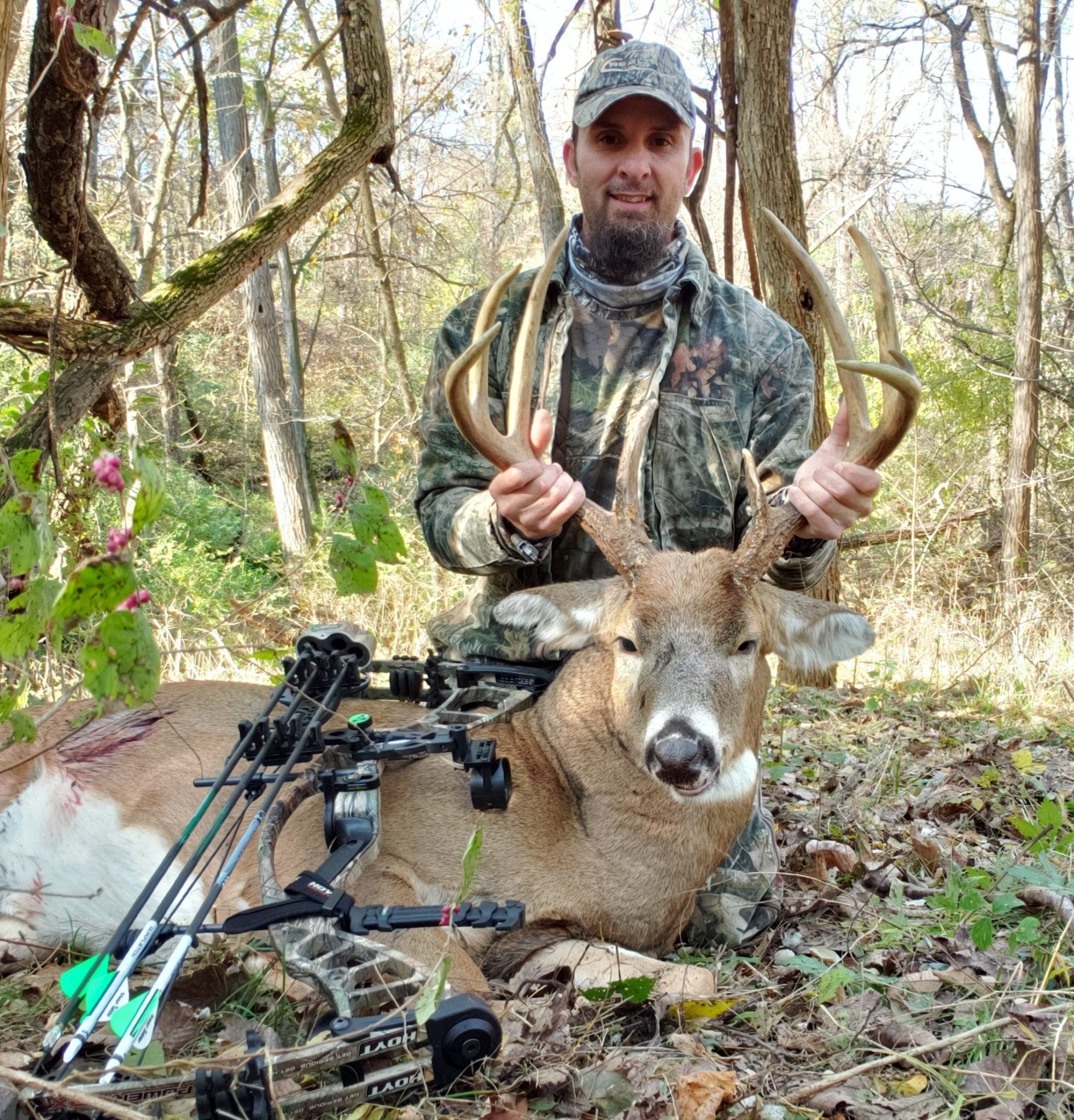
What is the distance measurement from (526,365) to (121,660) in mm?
1684

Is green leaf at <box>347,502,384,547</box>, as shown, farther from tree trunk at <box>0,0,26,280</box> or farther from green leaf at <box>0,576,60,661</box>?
tree trunk at <box>0,0,26,280</box>

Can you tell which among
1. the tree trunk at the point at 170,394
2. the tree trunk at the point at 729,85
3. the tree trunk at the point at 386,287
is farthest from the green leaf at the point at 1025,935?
the tree trunk at the point at 170,394

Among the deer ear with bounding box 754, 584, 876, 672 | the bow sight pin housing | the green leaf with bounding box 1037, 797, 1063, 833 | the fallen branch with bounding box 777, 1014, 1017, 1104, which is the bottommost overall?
the fallen branch with bounding box 777, 1014, 1017, 1104

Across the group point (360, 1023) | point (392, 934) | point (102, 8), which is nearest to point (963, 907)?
point (392, 934)

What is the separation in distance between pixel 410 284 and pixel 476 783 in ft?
51.8

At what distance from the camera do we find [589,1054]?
2.66 metres

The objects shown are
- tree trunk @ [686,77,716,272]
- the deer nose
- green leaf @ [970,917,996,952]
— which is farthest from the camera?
tree trunk @ [686,77,716,272]

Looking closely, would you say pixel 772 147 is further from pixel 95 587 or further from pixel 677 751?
pixel 95 587

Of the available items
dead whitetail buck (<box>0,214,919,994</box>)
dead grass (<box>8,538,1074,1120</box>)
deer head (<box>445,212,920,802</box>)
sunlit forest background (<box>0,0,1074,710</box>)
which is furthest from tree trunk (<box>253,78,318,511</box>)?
deer head (<box>445,212,920,802</box>)

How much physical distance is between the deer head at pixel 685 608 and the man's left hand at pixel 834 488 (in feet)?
0.19

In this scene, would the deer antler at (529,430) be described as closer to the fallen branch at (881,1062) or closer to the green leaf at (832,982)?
the green leaf at (832,982)

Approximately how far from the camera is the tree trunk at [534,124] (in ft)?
29.3

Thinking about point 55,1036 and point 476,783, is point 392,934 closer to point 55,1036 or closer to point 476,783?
point 476,783

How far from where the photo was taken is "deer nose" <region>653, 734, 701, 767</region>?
10.1 feet
